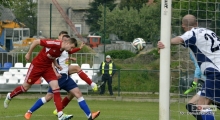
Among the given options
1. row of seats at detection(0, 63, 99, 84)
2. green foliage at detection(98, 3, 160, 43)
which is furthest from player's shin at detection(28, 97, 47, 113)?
green foliage at detection(98, 3, 160, 43)

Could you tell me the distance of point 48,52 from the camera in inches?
445

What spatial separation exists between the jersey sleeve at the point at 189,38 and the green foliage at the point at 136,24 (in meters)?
14.2

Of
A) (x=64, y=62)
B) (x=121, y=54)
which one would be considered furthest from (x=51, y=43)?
(x=121, y=54)

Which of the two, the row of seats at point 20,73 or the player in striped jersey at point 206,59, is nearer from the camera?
the player in striped jersey at point 206,59

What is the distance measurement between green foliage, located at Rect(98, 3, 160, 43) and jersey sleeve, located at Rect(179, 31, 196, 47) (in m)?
14.2

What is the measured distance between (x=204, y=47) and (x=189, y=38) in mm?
404

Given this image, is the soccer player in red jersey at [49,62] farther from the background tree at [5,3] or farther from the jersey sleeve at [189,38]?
the background tree at [5,3]

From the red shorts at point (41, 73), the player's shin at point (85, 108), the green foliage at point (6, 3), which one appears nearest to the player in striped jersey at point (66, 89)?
the player's shin at point (85, 108)

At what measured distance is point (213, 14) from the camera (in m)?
10.8

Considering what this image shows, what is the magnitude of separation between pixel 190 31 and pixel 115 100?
1232 centimetres

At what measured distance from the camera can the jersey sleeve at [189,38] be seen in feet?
28.6

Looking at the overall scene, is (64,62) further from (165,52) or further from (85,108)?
(165,52)

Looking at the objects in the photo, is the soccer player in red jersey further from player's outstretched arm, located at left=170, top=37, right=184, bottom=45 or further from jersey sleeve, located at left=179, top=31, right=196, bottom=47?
player's outstretched arm, located at left=170, top=37, right=184, bottom=45

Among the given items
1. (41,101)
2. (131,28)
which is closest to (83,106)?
(41,101)
